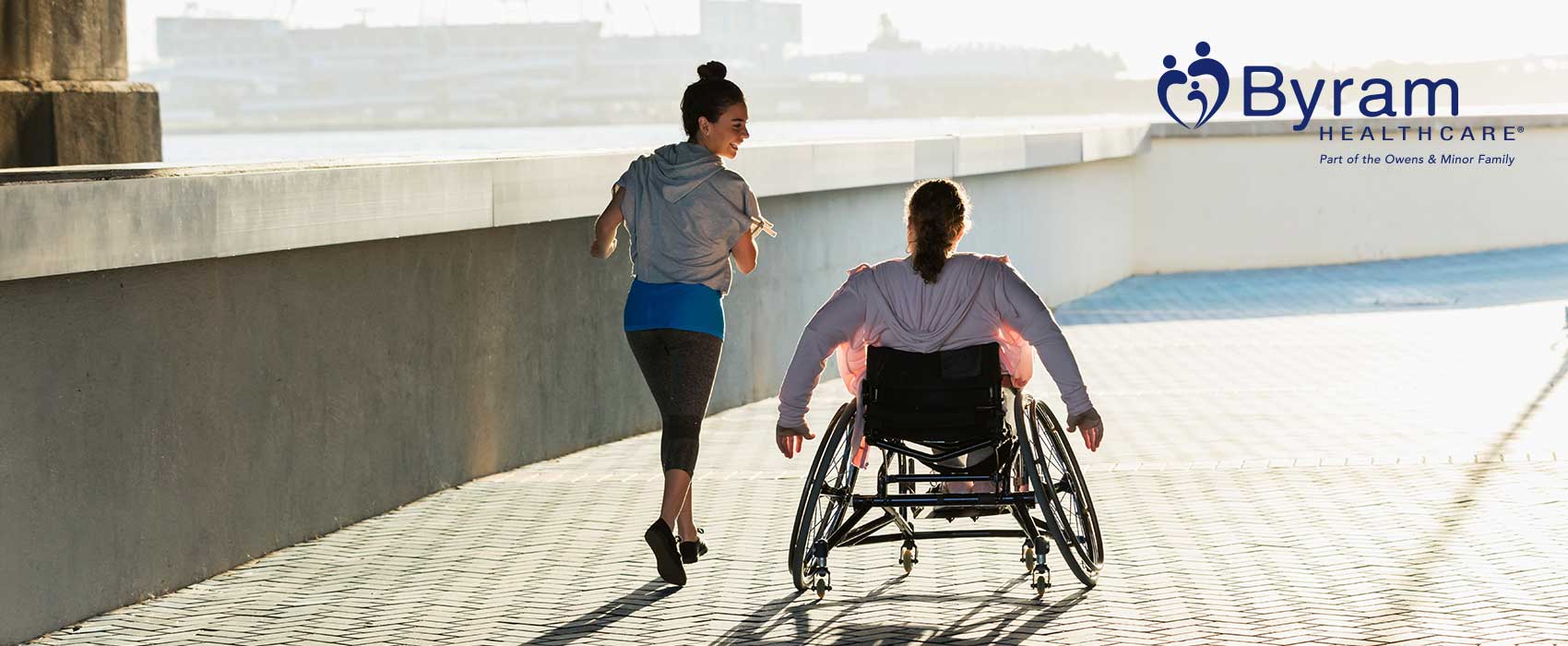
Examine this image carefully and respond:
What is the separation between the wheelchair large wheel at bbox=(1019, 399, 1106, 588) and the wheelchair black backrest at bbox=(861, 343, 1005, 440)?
0.14 m

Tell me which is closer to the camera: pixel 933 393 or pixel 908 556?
pixel 933 393

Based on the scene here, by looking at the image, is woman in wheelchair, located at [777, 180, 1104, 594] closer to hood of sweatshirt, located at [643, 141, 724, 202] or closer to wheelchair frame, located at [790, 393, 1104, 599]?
wheelchair frame, located at [790, 393, 1104, 599]

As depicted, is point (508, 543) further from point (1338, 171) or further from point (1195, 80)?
point (1195, 80)

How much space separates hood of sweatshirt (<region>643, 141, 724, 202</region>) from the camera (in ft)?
18.9

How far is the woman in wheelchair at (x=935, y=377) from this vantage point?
5.20m

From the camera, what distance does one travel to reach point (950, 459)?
5.35 m

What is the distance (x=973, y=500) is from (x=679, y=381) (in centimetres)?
99

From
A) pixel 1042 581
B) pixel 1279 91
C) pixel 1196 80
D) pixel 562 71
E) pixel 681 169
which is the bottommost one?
pixel 1042 581

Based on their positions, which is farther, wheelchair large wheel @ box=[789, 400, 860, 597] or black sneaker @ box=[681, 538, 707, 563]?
black sneaker @ box=[681, 538, 707, 563]

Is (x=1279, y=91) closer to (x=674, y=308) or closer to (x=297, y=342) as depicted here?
(x=297, y=342)

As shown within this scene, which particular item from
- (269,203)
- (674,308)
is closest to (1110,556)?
(674,308)

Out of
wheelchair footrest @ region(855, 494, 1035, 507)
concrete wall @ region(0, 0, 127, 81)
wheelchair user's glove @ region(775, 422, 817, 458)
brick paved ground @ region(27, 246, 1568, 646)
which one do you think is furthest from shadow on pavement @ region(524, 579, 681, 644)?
concrete wall @ region(0, 0, 127, 81)

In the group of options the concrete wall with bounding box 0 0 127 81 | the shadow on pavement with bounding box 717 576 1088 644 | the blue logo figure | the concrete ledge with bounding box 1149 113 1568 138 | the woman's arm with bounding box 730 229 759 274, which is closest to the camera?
the shadow on pavement with bounding box 717 576 1088 644

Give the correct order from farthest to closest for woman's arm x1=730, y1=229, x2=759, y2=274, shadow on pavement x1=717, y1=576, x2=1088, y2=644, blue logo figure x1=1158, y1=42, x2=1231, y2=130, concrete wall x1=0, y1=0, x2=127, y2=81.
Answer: blue logo figure x1=1158, y1=42, x2=1231, y2=130 → concrete wall x1=0, y1=0, x2=127, y2=81 → woman's arm x1=730, y1=229, x2=759, y2=274 → shadow on pavement x1=717, y1=576, x2=1088, y2=644
